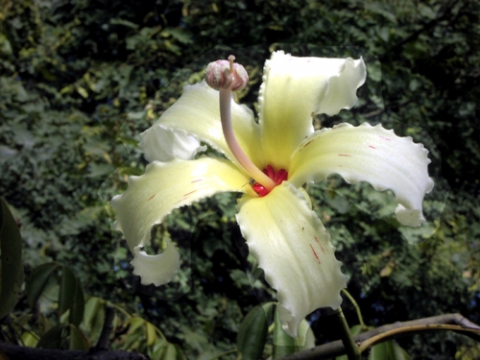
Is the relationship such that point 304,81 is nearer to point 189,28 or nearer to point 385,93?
point 385,93

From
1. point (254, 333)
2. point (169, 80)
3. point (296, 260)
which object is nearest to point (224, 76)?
point (296, 260)

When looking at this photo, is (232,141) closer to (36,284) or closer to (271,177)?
(271,177)

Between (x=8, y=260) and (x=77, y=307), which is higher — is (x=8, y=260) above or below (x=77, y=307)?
above

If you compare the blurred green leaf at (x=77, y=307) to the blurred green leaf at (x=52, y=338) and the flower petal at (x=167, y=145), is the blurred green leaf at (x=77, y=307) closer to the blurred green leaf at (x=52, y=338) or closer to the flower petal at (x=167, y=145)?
the blurred green leaf at (x=52, y=338)

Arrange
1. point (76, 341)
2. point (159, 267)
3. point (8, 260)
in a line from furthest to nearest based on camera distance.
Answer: point (76, 341)
point (8, 260)
point (159, 267)

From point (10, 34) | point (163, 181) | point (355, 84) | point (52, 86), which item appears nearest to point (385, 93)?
point (355, 84)

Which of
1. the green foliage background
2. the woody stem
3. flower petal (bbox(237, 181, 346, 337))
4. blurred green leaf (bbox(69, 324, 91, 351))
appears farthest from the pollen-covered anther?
the green foliage background

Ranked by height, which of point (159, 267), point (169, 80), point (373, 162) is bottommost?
point (169, 80)
